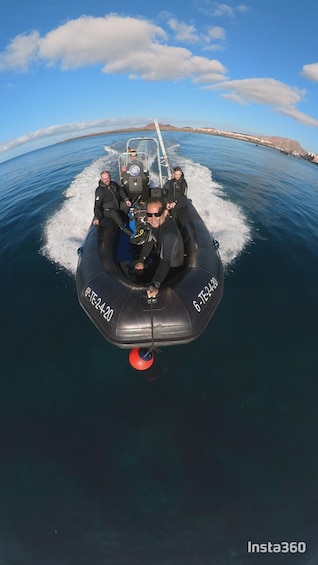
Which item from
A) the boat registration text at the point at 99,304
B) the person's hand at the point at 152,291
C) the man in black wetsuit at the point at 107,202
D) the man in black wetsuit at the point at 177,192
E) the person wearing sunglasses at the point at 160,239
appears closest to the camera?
the person's hand at the point at 152,291

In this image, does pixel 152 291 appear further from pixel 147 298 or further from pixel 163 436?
pixel 163 436

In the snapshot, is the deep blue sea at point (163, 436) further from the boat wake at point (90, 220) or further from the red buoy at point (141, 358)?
the boat wake at point (90, 220)

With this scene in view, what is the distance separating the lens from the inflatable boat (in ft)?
14.2

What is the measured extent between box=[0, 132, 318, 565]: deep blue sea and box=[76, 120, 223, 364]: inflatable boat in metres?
1.27

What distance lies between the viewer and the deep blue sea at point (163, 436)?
379 cm

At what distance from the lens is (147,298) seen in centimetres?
436

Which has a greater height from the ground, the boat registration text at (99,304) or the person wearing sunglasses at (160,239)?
the person wearing sunglasses at (160,239)

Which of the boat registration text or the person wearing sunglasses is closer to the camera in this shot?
the person wearing sunglasses

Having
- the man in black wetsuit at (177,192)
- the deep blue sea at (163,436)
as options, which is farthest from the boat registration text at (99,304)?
the man in black wetsuit at (177,192)

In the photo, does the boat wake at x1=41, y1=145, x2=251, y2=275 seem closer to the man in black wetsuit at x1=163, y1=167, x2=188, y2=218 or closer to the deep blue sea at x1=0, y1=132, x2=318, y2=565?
the deep blue sea at x1=0, y1=132, x2=318, y2=565
